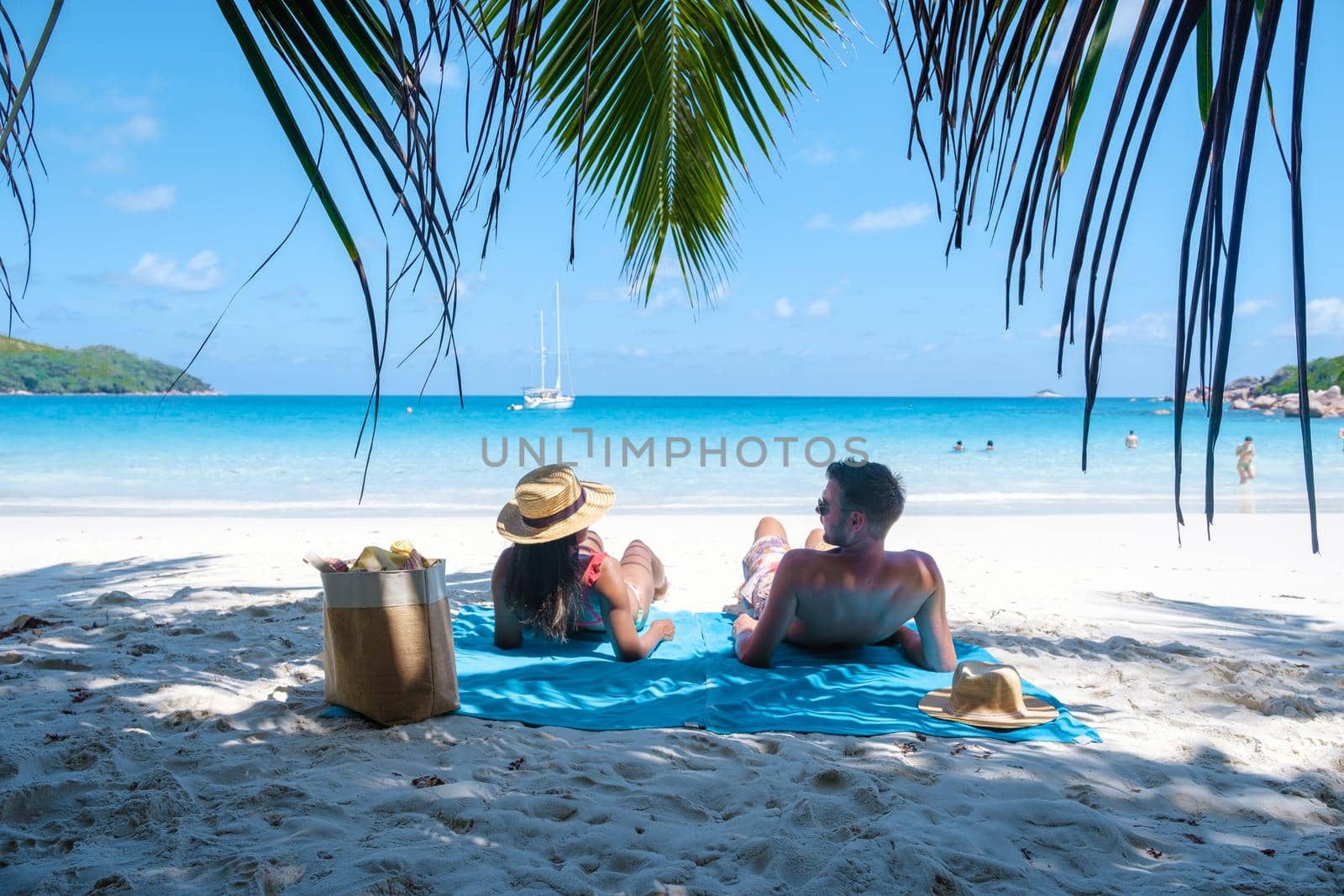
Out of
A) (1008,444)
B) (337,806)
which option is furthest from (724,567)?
(1008,444)

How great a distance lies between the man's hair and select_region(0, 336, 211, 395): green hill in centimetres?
3777

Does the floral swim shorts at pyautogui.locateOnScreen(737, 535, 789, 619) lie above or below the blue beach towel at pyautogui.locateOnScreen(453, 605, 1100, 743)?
above

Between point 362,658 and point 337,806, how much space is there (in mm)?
647

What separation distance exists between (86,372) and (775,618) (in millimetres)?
53348

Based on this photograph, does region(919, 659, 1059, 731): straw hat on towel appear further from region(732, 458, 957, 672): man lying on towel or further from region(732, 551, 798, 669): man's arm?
region(732, 551, 798, 669): man's arm

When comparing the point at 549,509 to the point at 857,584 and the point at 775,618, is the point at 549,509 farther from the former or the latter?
the point at 857,584

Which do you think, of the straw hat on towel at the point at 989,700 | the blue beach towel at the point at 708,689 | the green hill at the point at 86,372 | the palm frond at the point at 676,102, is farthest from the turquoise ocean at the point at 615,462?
the straw hat on towel at the point at 989,700

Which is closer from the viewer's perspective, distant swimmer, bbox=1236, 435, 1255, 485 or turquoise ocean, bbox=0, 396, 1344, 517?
turquoise ocean, bbox=0, 396, 1344, 517

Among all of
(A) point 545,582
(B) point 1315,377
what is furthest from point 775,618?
(B) point 1315,377

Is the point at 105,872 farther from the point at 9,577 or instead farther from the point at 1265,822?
the point at 9,577

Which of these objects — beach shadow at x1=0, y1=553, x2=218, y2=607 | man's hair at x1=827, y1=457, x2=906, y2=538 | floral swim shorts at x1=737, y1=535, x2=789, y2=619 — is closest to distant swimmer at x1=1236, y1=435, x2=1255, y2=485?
floral swim shorts at x1=737, y1=535, x2=789, y2=619

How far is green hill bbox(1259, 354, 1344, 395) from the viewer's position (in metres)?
31.6

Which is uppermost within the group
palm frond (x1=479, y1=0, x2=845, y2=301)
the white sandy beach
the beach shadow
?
palm frond (x1=479, y1=0, x2=845, y2=301)

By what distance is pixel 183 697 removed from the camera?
3.02 m
